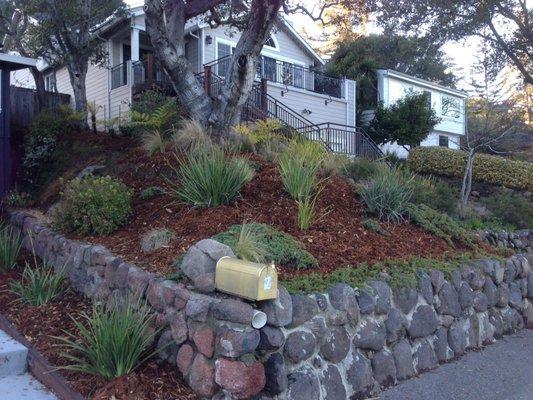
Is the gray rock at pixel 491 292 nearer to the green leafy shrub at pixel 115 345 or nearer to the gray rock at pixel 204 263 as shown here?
the gray rock at pixel 204 263

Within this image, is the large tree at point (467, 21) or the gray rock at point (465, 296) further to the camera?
the large tree at point (467, 21)

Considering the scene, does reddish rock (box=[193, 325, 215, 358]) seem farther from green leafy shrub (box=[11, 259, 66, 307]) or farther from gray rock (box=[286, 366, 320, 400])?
green leafy shrub (box=[11, 259, 66, 307])

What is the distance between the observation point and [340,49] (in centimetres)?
2822

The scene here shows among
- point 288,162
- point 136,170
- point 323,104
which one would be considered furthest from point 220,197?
point 323,104

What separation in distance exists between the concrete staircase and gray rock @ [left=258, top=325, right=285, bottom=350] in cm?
180

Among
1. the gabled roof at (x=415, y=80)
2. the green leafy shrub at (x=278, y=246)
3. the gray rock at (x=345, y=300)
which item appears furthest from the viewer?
the gabled roof at (x=415, y=80)

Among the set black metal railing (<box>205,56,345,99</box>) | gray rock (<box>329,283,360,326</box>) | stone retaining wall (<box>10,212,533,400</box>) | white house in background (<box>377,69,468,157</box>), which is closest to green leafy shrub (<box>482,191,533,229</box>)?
stone retaining wall (<box>10,212,533,400</box>)

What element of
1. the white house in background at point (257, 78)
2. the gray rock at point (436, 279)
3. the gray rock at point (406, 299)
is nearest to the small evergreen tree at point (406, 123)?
the white house in background at point (257, 78)

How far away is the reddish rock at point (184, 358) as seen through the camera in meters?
4.73

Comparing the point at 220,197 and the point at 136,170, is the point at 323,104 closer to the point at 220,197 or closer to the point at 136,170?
the point at 136,170

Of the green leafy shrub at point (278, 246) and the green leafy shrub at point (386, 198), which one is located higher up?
the green leafy shrub at point (386, 198)

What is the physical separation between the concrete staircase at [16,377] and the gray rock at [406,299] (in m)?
3.49

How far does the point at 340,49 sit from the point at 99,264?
2406cm

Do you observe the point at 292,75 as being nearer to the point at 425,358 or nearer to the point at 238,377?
the point at 425,358
